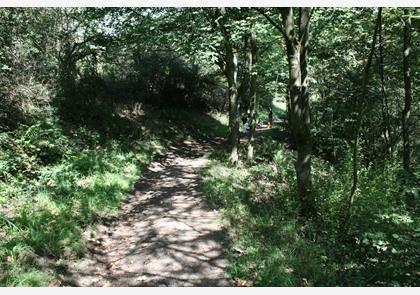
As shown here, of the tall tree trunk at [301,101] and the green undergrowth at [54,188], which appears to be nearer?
the green undergrowth at [54,188]

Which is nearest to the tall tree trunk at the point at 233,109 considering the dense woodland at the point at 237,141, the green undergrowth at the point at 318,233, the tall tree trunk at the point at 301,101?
the dense woodland at the point at 237,141

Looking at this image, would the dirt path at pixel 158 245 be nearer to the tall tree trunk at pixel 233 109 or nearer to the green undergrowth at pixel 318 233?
the green undergrowth at pixel 318 233

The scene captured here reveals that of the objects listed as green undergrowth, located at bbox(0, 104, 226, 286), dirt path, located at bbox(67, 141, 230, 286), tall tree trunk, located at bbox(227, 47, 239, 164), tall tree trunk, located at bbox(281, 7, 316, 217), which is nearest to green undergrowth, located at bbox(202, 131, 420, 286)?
dirt path, located at bbox(67, 141, 230, 286)

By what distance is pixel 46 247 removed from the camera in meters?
6.45

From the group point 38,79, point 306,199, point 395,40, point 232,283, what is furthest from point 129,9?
Result: point 232,283

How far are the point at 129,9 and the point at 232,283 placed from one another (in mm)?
14375

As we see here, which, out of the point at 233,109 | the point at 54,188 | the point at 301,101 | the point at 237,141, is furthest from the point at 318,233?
the point at 233,109

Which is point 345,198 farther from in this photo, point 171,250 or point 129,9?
point 129,9

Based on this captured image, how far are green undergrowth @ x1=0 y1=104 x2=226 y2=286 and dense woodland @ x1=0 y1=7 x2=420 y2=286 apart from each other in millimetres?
37

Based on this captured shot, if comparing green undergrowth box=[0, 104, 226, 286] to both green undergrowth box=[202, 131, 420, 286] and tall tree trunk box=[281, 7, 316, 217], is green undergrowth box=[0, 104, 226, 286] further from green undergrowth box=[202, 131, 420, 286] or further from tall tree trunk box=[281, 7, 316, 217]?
tall tree trunk box=[281, 7, 316, 217]

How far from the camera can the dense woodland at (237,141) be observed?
6.80 meters

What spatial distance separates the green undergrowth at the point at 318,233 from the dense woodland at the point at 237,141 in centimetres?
4

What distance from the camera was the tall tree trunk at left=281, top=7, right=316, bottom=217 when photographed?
28.1ft

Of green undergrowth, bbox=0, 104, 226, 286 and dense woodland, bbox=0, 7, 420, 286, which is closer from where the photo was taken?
green undergrowth, bbox=0, 104, 226, 286
